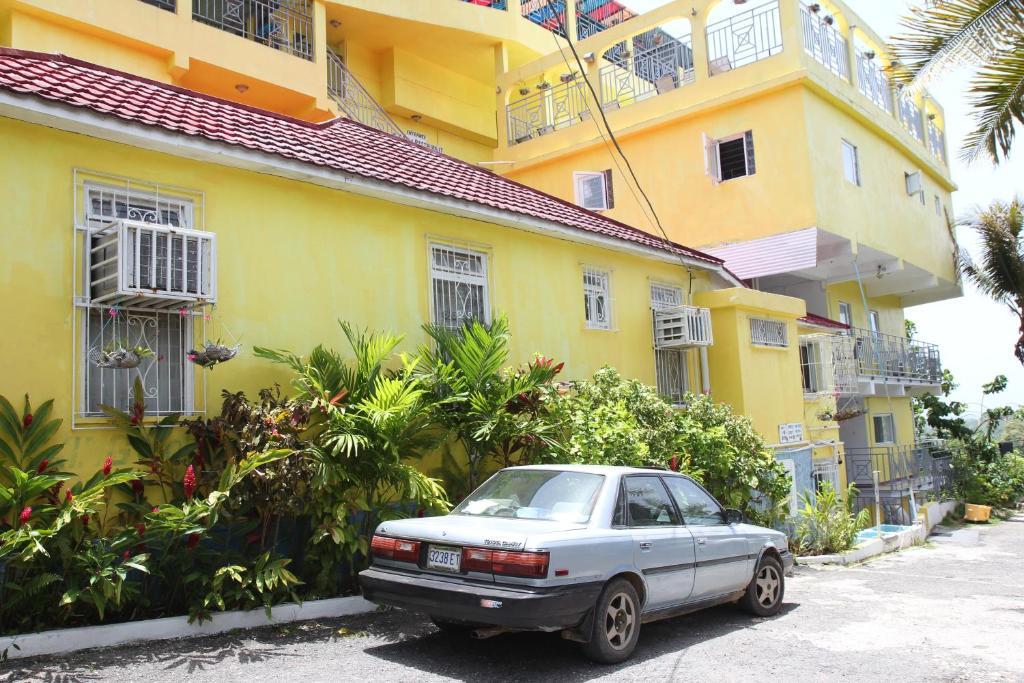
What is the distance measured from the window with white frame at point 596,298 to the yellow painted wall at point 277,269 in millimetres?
140

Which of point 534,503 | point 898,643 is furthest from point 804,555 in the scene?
point 534,503

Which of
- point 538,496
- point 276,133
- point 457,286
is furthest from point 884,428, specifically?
point 538,496

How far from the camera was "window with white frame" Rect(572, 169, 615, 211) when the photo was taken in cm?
1962

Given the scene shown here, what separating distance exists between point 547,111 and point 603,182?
308 cm

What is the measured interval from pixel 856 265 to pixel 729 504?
10128 mm

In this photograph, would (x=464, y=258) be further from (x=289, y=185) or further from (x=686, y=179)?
(x=686, y=179)

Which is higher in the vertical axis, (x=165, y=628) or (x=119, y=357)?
(x=119, y=357)

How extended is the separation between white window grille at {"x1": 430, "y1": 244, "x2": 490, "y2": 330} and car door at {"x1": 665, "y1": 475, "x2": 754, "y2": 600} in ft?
13.0

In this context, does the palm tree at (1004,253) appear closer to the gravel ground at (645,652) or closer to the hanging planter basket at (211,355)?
the gravel ground at (645,652)

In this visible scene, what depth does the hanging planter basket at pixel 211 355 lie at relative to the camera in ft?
24.1

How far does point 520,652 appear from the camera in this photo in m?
6.19

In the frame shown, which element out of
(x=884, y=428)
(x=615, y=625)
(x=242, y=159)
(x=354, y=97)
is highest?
(x=354, y=97)

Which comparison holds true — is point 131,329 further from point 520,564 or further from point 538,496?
point 520,564

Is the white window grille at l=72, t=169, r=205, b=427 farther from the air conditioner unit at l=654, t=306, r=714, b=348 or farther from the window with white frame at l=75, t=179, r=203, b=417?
the air conditioner unit at l=654, t=306, r=714, b=348
